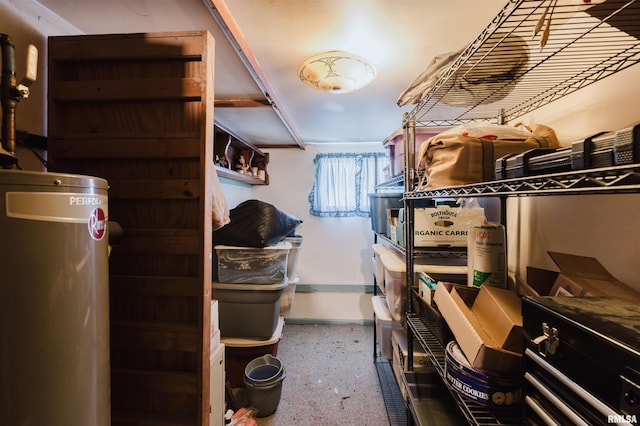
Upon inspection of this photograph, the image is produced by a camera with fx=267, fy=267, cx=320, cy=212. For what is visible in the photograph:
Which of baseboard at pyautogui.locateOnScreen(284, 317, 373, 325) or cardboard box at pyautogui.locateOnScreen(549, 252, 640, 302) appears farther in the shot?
baseboard at pyautogui.locateOnScreen(284, 317, 373, 325)

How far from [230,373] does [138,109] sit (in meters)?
1.94

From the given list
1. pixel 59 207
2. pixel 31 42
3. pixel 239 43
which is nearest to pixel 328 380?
pixel 59 207

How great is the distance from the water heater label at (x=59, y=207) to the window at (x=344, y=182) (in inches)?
98.5

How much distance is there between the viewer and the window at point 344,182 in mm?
3176

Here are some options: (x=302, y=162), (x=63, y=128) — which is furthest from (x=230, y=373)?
(x=302, y=162)

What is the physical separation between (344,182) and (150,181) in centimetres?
235

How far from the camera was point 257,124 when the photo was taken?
238cm

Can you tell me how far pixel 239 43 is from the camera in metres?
1.16

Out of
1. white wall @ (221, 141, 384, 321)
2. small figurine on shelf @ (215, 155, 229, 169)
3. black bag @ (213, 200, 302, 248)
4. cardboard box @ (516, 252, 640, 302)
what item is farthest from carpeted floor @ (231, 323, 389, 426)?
small figurine on shelf @ (215, 155, 229, 169)

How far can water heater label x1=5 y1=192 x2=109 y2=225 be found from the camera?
657 mm

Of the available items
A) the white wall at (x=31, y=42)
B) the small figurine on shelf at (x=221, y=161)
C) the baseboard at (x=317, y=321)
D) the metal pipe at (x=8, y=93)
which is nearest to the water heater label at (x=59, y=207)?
the metal pipe at (x=8, y=93)

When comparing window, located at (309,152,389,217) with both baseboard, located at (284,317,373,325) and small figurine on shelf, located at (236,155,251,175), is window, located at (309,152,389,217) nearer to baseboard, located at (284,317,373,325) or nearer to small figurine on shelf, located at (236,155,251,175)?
small figurine on shelf, located at (236,155,251,175)

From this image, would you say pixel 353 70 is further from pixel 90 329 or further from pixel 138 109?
pixel 90 329

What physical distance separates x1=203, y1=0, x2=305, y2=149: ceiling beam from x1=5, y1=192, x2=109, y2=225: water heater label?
783mm
